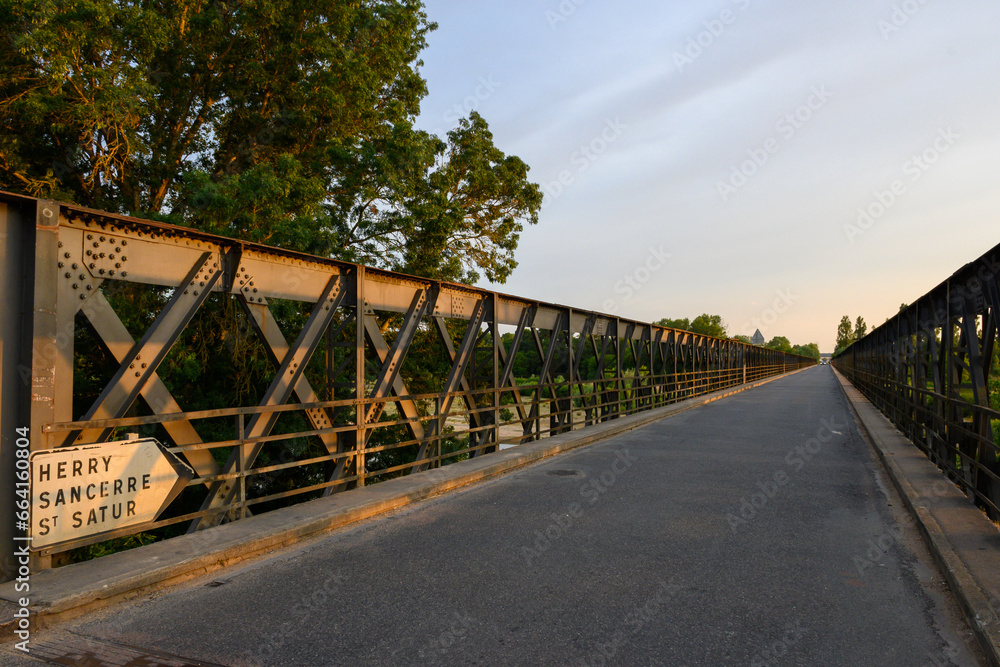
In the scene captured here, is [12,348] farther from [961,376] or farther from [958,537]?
[961,376]

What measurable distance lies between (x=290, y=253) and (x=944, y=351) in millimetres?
9314

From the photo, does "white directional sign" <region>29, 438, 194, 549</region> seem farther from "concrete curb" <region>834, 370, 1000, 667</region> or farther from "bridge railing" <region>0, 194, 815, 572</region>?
"concrete curb" <region>834, 370, 1000, 667</region>

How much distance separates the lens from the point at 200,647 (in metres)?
3.82

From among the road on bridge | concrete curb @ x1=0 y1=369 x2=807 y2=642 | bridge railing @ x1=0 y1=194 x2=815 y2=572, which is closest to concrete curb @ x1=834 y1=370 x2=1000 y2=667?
the road on bridge

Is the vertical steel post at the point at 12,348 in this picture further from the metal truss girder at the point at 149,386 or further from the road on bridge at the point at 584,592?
the road on bridge at the point at 584,592

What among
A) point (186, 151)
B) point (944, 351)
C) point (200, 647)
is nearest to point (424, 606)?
point (200, 647)

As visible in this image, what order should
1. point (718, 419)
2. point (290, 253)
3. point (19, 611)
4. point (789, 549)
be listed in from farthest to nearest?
point (718, 419) → point (290, 253) → point (789, 549) → point (19, 611)

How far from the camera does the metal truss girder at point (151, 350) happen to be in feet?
17.2

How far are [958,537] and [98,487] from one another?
740cm

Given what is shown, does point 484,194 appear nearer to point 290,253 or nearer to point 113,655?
point 290,253

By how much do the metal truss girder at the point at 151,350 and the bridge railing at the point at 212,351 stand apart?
0.04 ft

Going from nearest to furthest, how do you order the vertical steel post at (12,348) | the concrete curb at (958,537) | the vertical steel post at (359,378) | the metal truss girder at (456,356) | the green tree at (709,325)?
1. the concrete curb at (958,537)
2. the vertical steel post at (12,348)
3. the vertical steel post at (359,378)
4. the metal truss girder at (456,356)
5. the green tree at (709,325)

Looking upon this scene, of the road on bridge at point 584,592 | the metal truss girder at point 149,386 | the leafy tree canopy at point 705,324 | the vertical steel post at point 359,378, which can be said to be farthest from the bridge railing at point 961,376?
the leafy tree canopy at point 705,324

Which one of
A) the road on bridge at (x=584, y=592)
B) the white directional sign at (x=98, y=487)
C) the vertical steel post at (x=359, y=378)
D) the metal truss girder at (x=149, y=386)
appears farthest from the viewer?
the vertical steel post at (x=359, y=378)
